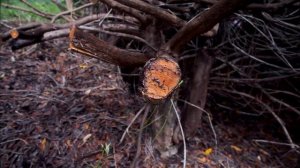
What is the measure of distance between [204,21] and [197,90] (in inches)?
32.5

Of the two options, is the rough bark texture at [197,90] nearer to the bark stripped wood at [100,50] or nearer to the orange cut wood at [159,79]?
the bark stripped wood at [100,50]

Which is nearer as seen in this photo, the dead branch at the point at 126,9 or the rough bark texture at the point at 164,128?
the dead branch at the point at 126,9

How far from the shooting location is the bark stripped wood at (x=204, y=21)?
1264mm

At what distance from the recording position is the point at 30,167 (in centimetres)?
192

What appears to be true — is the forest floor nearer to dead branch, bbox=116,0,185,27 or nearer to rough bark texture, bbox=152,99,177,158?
rough bark texture, bbox=152,99,177,158

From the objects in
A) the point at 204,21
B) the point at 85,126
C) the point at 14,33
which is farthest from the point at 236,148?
the point at 14,33

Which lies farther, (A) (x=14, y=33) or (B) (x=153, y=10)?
(A) (x=14, y=33)

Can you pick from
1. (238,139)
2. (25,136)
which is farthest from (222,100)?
(25,136)

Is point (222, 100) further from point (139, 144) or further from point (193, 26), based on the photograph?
point (193, 26)

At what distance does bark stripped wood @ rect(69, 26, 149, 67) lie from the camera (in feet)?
4.60

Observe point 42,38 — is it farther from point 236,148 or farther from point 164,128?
point 236,148

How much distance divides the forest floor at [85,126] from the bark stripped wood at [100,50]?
65 centimetres

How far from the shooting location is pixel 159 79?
1449 mm

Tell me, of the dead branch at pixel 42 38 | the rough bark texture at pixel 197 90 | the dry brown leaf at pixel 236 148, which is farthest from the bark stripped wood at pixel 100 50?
the dry brown leaf at pixel 236 148
